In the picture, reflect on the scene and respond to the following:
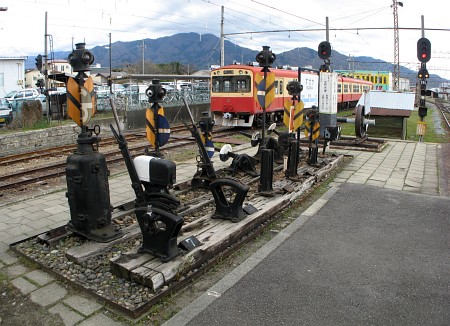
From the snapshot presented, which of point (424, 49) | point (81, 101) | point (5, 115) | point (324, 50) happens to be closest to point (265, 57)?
point (81, 101)

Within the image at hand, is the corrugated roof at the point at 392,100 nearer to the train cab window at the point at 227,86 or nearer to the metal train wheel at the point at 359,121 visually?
the metal train wheel at the point at 359,121

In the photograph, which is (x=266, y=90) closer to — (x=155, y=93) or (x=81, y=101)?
(x=155, y=93)

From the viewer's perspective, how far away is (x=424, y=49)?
45.0 feet

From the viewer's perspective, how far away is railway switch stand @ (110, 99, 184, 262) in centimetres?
414

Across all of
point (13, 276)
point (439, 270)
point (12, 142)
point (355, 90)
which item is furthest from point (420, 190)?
point (355, 90)

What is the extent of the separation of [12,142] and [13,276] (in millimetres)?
10073

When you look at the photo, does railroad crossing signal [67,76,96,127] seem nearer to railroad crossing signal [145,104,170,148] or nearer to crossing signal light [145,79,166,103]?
crossing signal light [145,79,166,103]

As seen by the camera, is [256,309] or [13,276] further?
[13,276]

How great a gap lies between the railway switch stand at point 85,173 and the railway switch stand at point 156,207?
0.42 m

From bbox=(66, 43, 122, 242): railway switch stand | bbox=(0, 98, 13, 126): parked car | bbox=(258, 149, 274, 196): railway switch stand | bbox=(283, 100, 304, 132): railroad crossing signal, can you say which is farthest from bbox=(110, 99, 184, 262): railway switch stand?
bbox=(0, 98, 13, 126): parked car

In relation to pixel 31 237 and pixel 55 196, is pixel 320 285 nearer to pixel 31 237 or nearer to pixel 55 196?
pixel 31 237

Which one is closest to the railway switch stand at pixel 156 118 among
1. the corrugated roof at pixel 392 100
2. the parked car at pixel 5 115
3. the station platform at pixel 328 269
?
the station platform at pixel 328 269

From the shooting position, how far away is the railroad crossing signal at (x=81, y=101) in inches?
192

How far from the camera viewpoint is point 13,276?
425cm
